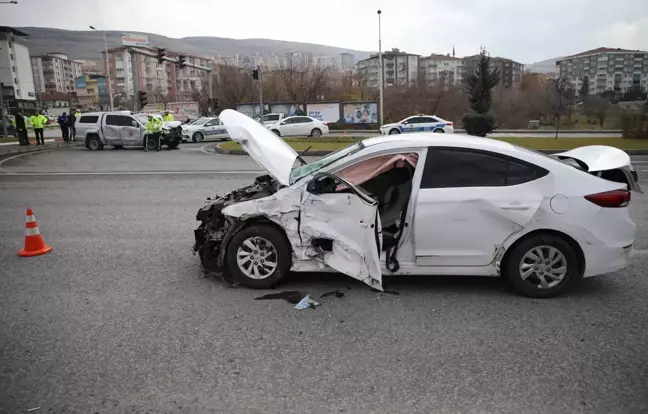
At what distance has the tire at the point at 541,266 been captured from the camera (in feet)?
14.9

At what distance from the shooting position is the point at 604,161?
5.03 meters

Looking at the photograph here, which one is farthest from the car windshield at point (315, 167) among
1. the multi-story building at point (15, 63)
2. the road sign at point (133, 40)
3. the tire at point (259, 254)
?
the multi-story building at point (15, 63)

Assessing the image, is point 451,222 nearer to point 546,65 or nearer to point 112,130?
point 112,130

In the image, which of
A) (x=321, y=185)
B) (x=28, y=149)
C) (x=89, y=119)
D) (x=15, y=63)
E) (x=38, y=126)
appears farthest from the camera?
(x=15, y=63)

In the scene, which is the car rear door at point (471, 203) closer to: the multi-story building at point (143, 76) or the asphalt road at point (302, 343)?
the asphalt road at point (302, 343)

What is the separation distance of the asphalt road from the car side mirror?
99cm

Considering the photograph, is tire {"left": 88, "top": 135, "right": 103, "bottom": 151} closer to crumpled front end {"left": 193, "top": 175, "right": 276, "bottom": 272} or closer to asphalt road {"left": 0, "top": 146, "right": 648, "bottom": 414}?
asphalt road {"left": 0, "top": 146, "right": 648, "bottom": 414}

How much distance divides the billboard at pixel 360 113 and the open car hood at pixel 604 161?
35.7 metres

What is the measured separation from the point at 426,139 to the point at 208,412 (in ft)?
10.3

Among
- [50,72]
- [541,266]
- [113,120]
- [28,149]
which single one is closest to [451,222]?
[541,266]

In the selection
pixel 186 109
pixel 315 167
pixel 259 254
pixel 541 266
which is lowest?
Answer: pixel 541 266

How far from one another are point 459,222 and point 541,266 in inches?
33.7

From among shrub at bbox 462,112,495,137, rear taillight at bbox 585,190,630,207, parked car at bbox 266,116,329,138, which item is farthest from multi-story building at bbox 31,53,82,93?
rear taillight at bbox 585,190,630,207

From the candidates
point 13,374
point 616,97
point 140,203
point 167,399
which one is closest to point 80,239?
point 140,203
